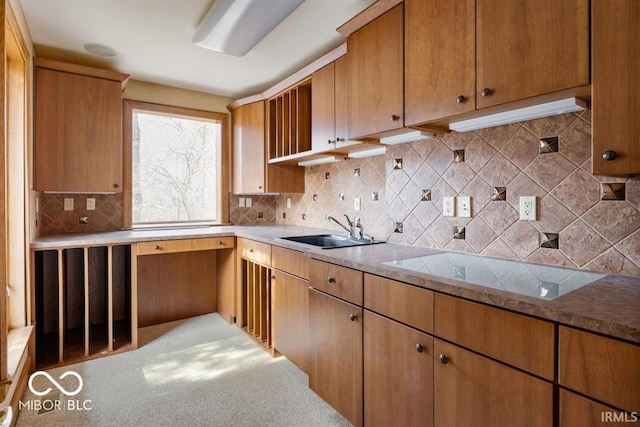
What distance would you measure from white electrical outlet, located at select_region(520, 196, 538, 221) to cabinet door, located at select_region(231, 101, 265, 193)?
2.32m

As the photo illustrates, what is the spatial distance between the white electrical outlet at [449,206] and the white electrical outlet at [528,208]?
0.35m

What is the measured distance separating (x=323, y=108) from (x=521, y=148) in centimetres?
141

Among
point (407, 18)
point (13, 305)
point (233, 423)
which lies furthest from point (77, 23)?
point (233, 423)

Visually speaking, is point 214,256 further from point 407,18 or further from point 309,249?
point 407,18

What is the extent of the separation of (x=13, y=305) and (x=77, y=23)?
195cm

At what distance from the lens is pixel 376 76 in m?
1.90

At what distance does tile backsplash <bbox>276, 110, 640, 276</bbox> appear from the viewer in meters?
1.34

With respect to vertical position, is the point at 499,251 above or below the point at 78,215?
below

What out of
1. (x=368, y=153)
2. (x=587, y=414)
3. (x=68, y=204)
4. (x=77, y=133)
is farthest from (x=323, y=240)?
(x=68, y=204)

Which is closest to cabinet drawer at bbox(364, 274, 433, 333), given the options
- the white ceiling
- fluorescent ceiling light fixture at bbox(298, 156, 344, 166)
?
fluorescent ceiling light fixture at bbox(298, 156, 344, 166)

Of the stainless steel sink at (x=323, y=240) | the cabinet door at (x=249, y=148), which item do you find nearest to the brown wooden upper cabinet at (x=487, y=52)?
the stainless steel sink at (x=323, y=240)

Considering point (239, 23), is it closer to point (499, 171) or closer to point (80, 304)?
point (499, 171)

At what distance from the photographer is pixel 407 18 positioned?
171cm

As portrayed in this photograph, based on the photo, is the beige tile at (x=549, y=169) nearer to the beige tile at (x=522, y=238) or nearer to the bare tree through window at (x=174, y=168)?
the beige tile at (x=522, y=238)
